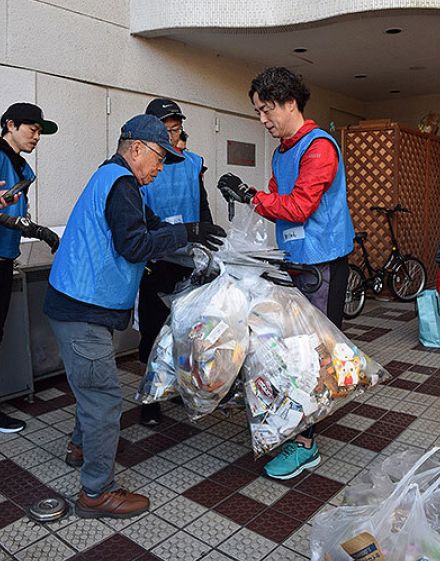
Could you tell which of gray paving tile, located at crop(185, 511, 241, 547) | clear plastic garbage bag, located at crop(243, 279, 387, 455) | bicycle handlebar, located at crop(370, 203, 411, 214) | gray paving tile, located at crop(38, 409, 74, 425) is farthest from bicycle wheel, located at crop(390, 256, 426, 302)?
gray paving tile, located at crop(185, 511, 241, 547)

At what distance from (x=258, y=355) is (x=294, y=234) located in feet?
1.95

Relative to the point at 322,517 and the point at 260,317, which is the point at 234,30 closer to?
the point at 260,317

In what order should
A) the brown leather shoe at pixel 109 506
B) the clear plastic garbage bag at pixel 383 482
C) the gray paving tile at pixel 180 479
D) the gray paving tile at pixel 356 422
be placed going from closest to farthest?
the clear plastic garbage bag at pixel 383 482, the brown leather shoe at pixel 109 506, the gray paving tile at pixel 180 479, the gray paving tile at pixel 356 422

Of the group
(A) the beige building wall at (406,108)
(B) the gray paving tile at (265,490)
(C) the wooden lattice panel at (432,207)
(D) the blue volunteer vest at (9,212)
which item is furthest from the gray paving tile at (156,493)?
(A) the beige building wall at (406,108)

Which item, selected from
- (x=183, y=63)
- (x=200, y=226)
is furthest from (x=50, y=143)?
(x=200, y=226)

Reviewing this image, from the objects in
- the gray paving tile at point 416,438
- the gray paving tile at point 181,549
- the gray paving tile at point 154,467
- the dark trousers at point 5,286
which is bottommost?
the gray paving tile at point 154,467

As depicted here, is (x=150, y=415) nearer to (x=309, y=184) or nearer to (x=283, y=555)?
(x=283, y=555)

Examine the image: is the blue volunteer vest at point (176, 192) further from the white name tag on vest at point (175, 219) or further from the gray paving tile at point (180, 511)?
the gray paving tile at point (180, 511)

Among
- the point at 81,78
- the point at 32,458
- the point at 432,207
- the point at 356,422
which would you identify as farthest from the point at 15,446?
the point at 432,207

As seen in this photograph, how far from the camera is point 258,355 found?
2047 mm

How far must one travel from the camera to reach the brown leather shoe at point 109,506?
6.63ft

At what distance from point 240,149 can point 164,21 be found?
1653mm

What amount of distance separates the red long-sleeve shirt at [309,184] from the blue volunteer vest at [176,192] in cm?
62

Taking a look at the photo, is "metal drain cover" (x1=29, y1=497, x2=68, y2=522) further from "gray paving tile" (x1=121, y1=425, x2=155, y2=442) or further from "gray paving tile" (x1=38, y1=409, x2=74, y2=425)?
"gray paving tile" (x1=38, y1=409, x2=74, y2=425)
